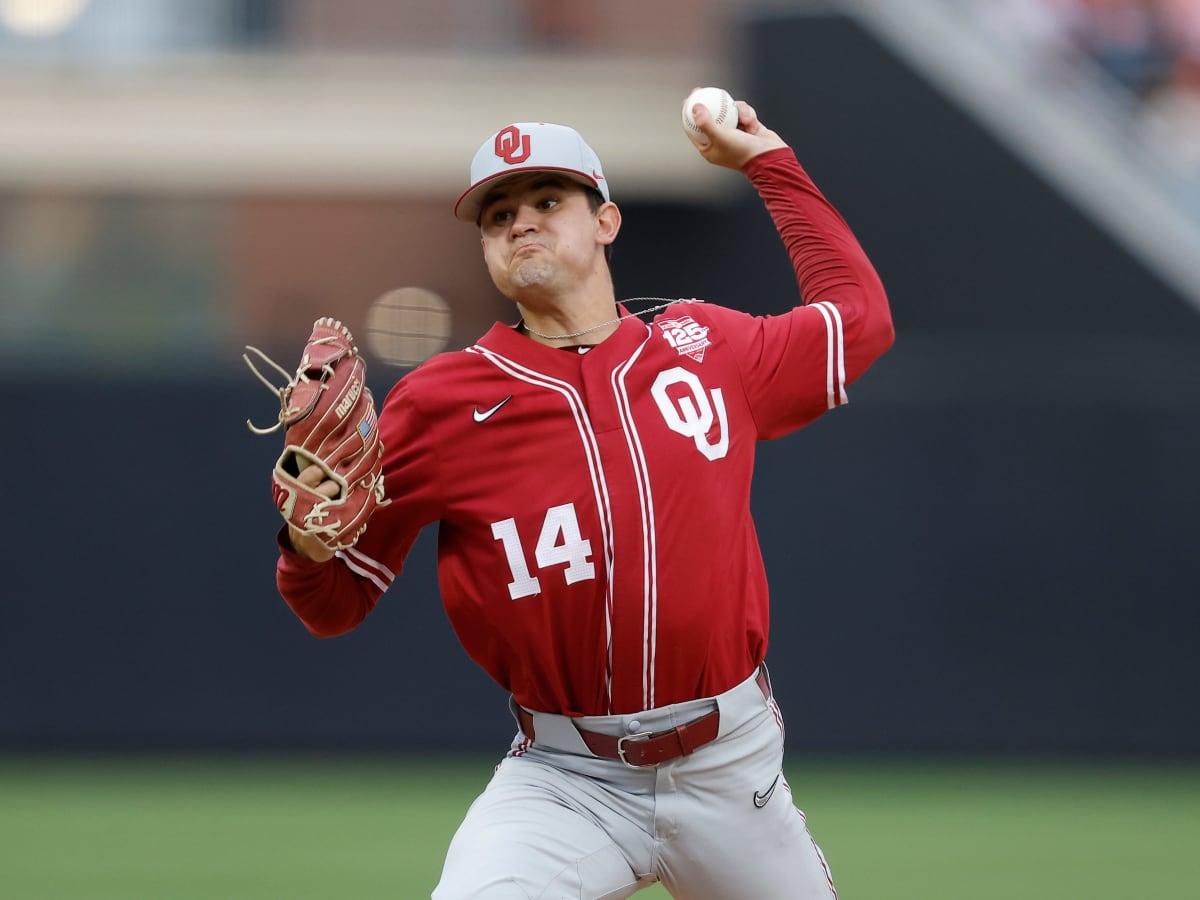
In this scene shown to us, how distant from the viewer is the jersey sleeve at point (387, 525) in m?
3.92

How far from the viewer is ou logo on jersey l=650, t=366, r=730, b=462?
401 centimetres

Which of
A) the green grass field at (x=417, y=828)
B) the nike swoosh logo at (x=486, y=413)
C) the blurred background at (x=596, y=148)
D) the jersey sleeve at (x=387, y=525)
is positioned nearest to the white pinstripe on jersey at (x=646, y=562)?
the nike swoosh logo at (x=486, y=413)

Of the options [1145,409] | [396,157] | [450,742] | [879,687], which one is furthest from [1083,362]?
[396,157]

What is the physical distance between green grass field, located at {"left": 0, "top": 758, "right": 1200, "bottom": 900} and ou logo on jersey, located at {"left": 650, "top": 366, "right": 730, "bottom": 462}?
322 centimetres

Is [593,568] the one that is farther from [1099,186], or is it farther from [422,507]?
[1099,186]

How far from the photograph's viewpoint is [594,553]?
386 cm

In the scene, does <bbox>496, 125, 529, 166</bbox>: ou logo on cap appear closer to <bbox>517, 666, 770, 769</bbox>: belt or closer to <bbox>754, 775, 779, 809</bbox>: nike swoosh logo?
<bbox>517, 666, 770, 769</bbox>: belt

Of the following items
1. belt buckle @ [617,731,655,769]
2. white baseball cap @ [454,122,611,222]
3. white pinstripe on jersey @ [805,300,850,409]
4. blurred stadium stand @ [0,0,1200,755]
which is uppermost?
blurred stadium stand @ [0,0,1200,755]

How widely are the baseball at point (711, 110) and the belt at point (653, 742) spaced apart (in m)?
1.43

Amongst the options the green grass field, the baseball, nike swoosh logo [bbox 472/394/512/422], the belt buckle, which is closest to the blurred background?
the green grass field

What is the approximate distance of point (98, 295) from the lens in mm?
13039

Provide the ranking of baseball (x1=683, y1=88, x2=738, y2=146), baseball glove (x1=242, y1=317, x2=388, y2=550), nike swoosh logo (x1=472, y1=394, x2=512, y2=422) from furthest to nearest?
1. baseball (x1=683, y1=88, x2=738, y2=146)
2. nike swoosh logo (x1=472, y1=394, x2=512, y2=422)
3. baseball glove (x1=242, y1=317, x2=388, y2=550)

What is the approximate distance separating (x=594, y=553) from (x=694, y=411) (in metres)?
0.44

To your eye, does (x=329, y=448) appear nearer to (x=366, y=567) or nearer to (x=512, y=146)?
(x=366, y=567)
